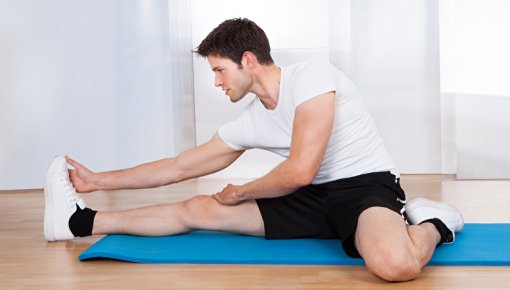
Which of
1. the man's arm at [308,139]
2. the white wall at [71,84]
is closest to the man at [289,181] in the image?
the man's arm at [308,139]

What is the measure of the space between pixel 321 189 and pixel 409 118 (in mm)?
2822

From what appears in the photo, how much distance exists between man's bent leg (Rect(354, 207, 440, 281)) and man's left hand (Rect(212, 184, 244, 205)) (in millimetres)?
452

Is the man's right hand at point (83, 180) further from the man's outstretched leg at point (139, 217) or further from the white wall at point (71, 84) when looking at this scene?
the white wall at point (71, 84)

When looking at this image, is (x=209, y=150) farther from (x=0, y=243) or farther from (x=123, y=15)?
(x=123, y=15)

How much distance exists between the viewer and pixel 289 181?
2311 millimetres

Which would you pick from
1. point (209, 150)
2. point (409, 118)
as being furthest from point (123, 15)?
point (209, 150)

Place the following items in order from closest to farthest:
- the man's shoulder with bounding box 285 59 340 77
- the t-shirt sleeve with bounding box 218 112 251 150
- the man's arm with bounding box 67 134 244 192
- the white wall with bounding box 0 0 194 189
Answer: the man's shoulder with bounding box 285 59 340 77 < the t-shirt sleeve with bounding box 218 112 251 150 < the man's arm with bounding box 67 134 244 192 < the white wall with bounding box 0 0 194 189

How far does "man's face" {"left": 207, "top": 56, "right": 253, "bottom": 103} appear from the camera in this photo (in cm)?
246

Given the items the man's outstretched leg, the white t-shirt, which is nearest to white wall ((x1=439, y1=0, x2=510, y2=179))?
the white t-shirt

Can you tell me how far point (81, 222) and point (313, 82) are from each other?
994mm

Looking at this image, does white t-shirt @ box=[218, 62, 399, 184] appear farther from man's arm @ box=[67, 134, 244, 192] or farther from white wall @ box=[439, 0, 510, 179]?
white wall @ box=[439, 0, 510, 179]

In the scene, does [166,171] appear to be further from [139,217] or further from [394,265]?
[394,265]

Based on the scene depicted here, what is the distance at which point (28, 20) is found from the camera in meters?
4.61

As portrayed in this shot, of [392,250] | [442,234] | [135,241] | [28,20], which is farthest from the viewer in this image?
[28,20]
